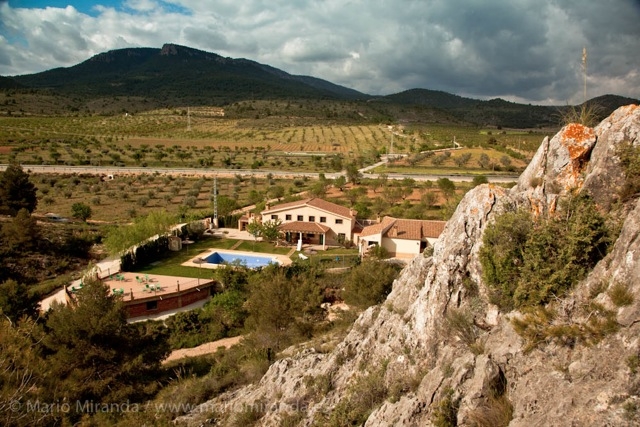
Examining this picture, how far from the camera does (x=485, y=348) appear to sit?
7.34 metres

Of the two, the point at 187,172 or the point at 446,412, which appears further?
the point at 187,172

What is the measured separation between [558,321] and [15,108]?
171925 mm

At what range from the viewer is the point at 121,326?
17.7 m

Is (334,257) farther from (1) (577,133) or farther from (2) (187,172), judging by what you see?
(2) (187,172)

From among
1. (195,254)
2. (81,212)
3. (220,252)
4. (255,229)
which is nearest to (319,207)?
(255,229)

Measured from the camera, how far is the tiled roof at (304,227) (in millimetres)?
39728

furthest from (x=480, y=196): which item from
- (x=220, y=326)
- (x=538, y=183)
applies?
(x=220, y=326)

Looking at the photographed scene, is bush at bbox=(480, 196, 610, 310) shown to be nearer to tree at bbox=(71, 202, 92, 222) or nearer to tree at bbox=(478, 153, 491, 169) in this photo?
tree at bbox=(71, 202, 92, 222)

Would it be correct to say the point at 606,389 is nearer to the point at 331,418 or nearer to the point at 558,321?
the point at 558,321

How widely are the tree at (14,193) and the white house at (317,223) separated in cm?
2544

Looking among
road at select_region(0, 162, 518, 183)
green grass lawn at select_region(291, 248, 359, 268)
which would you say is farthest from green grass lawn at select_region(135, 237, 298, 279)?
road at select_region(0, 162, 518, 183)

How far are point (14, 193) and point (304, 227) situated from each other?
2981cm

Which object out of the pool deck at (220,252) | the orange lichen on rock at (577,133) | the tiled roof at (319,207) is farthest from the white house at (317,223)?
the orange lichen on rock at (577,133)

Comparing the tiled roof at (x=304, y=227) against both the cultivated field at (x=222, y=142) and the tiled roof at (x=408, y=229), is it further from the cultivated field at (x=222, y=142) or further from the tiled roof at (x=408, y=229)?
the cultivated field at (x=222, y=142)
